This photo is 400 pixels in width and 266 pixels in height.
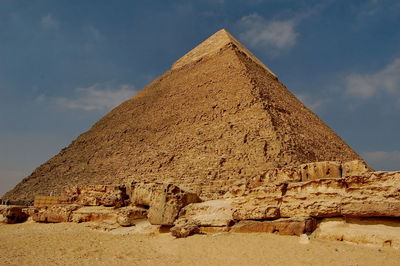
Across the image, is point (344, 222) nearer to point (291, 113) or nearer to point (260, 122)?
point (260, 122)

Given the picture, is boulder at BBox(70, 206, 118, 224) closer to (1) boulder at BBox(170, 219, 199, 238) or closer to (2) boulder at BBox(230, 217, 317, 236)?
(1) boulder at BBox(170, 219, 199, 238)

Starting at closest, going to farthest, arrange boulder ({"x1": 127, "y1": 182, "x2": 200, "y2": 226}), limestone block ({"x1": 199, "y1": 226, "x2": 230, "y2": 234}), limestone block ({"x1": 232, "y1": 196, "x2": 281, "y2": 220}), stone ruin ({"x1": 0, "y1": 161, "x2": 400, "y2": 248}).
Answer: stone ruin ({"x1": 0, "y1": 161, "x2": 400, "y2": 248}) < limestone block ({"x1": 232, "y1": 196, "x2": 281, "y2": 220}) < limestone block ({"x1": 199, "y1": 226, "x2": 230, "y2": 234}) < boulder ({"x1": 127, "y1": 182, "x2": 200, "y2": 226})

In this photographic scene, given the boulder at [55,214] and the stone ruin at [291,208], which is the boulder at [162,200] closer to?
the stone ruin at [291,208]

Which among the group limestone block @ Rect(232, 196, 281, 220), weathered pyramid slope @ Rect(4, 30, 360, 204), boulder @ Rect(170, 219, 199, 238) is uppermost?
weathered pyramid slope @ Rect(4, 30, 360, 204)

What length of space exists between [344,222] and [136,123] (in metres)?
32.1

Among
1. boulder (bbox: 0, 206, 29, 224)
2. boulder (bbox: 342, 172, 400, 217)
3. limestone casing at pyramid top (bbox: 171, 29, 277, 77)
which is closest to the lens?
boulder (bbox: 342, 172, 400, 217)

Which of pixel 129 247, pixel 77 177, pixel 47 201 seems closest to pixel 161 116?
pixel 77 177

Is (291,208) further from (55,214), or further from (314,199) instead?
(55,214)

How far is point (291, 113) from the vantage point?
94.6 feet

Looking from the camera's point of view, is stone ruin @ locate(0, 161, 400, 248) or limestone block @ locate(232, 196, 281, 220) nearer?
stone ruin @ locate(0, 161, 400, 248)

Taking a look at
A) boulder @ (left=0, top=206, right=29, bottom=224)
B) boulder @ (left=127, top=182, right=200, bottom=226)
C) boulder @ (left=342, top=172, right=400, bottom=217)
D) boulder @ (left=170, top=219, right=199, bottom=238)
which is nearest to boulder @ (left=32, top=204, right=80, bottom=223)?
boulder @ (left=0, top=206, right=29, bottom=224)

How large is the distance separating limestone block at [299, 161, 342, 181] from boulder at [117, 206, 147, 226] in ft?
11.5

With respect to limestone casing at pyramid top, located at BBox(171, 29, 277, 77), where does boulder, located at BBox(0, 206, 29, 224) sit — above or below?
below

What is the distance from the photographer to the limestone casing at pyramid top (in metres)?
37.9
